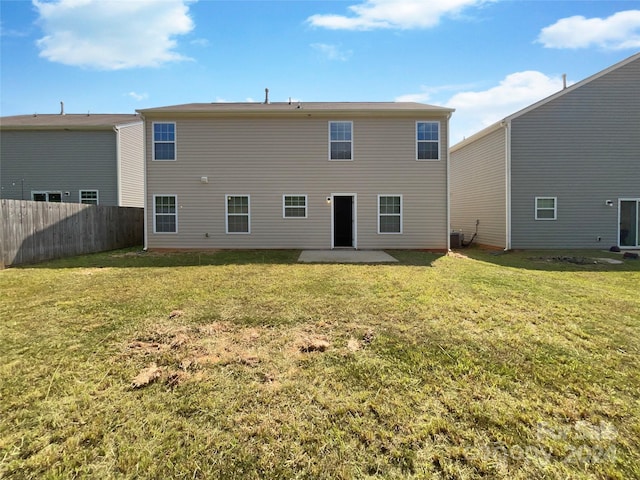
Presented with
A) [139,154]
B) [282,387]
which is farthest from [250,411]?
[139,154]

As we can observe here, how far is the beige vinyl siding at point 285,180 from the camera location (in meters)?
11.8

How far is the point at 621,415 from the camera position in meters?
2.39

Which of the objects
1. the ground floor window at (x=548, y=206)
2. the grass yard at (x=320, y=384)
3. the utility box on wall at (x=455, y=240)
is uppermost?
the ground floor window at (x=548, y=206)

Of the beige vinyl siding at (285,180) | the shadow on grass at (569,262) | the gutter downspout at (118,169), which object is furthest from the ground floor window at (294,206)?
the gutter downspout at (118,169)

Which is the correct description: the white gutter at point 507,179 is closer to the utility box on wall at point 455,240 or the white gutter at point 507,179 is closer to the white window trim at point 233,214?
the utility box on wall at point 455,240

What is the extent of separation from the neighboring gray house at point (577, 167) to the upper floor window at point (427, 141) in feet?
10.4

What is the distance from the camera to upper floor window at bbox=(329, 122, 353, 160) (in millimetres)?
11812

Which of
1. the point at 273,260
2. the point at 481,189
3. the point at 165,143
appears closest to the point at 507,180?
the point at 481,189

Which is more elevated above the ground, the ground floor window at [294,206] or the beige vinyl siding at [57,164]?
the beige vinyl siding at [57,164]

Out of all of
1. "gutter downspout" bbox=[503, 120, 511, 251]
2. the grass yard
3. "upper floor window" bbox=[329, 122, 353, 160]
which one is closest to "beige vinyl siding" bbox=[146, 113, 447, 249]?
"upper floor window" bbox=[329, 122, 353, 160]

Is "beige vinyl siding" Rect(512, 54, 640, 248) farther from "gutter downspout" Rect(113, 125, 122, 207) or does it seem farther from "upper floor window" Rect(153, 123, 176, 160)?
"gutter downspout" Rect(113, 125, 122, 207)

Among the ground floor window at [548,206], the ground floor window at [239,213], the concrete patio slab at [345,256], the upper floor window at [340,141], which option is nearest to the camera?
the concrete patio slab at [345,256]

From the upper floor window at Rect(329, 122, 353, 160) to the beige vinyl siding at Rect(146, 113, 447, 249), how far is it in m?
0.18

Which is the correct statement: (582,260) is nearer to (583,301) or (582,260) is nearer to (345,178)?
(583,301)
